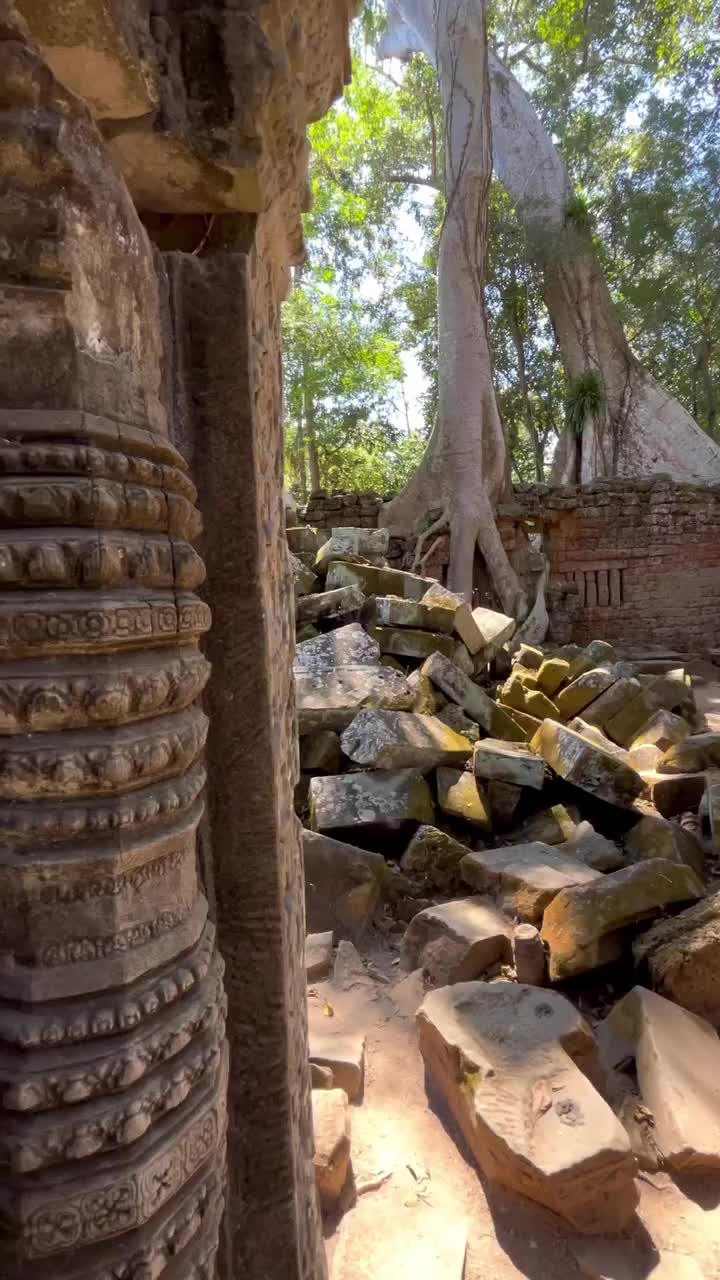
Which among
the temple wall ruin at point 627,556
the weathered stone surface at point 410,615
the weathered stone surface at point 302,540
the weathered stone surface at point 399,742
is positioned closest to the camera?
the weathered stone surface at point 399,742

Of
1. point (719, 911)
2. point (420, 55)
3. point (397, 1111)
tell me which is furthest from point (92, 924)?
point (420, 55)

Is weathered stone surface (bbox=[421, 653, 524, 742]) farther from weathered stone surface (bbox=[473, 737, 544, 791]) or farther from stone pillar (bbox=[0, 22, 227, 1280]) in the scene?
stone pillar (bbox=[0, 22, 227, 1280])

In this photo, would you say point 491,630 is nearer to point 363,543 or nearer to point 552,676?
point 552,676

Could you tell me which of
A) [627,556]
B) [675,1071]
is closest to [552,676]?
[675,1071]

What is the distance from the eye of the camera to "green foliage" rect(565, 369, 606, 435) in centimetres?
1148

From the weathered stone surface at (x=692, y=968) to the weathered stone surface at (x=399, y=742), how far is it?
4.52ft

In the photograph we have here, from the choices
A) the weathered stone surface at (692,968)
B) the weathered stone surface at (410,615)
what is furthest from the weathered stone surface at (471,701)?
the weathered stone surface at (692,968)

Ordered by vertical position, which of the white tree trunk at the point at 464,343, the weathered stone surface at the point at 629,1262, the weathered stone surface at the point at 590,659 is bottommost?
the weathered stone surface at the point at 629,1262

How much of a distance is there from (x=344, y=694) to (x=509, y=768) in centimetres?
91

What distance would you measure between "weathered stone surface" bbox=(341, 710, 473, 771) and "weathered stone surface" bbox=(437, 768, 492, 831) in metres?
0.11

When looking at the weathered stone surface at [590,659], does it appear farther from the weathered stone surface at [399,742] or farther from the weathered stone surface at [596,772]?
the weathered stone surface at [399,742]

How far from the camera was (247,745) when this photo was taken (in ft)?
3.32

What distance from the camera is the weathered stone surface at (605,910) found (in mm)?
2174

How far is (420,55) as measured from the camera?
559 inches
